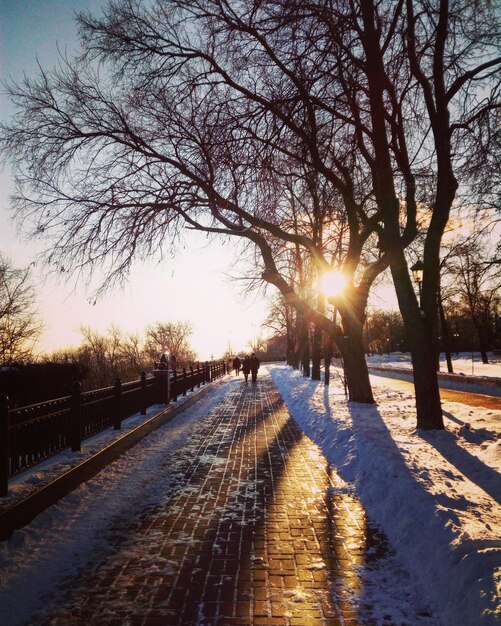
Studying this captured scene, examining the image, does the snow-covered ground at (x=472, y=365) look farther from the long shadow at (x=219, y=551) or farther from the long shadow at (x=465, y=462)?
the long shadow at (x=219, y=551)

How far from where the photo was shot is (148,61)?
9969 mm

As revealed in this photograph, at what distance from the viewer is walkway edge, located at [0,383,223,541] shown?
441cm

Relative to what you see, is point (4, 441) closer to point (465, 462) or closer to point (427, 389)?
point (465, 462)

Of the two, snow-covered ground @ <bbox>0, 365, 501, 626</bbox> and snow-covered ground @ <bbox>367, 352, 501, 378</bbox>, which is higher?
snow-covered ground @ <bbox>0, 365, 501, 626</bbox>

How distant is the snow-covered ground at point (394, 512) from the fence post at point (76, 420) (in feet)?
0.81

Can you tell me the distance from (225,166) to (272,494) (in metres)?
7.08

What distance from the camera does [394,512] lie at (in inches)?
191

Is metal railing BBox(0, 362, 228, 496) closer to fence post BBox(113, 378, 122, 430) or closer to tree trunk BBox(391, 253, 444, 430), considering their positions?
fence post BBox(113, 378, 122, 430)

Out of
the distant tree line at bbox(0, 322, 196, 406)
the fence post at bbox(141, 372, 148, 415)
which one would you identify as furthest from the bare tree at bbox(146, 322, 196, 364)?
the fence post at bbox(141, 372, 148, 415)

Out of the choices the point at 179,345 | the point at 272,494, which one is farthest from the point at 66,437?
the point at 179,345

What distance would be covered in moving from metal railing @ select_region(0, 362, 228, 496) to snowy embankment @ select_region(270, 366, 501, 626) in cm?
432

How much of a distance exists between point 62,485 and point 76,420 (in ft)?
6.64

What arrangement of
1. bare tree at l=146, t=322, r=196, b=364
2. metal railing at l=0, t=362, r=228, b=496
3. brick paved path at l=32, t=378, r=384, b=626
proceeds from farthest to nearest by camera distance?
bare tree at l=146, t=322, r=196, b=364 → metal railing at l=0, t=362, r=228, b=496 → brick paved path at l=32, t=378, r=384, b=626

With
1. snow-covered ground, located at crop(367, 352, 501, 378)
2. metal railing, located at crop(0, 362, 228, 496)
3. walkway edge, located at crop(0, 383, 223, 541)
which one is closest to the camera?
walkway edge, located at crop(0, 383, 223, 541)
